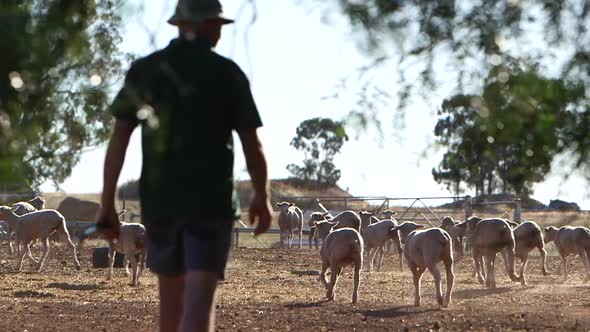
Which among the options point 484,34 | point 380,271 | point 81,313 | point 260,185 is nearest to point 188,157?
point 260,185

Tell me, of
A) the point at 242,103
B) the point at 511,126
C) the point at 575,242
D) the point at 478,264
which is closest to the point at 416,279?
the point at 478,264

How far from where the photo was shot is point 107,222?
6.39m

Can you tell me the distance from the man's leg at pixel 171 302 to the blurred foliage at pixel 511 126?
6.06 feet

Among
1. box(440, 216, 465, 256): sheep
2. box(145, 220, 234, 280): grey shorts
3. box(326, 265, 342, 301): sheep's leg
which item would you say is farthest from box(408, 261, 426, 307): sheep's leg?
box(145, 220, 234, 280): grey shorts

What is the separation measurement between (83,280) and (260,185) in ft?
51.1

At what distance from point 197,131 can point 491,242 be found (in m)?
15.6

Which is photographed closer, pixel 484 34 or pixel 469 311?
pixel 484 34

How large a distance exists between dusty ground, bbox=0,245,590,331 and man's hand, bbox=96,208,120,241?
579 centimetres

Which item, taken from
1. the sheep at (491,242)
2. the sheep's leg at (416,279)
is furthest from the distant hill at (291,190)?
the sheep's leg at (416,279)

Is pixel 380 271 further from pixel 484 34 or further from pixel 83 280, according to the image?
pixel 484 34

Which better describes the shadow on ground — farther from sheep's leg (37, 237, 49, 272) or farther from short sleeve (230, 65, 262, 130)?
short sleeve (230, 65, 262, 130)

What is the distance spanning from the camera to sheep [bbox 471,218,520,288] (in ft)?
68.7

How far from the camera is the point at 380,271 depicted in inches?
1074

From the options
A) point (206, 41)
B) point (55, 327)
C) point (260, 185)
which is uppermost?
point (206, 41)
